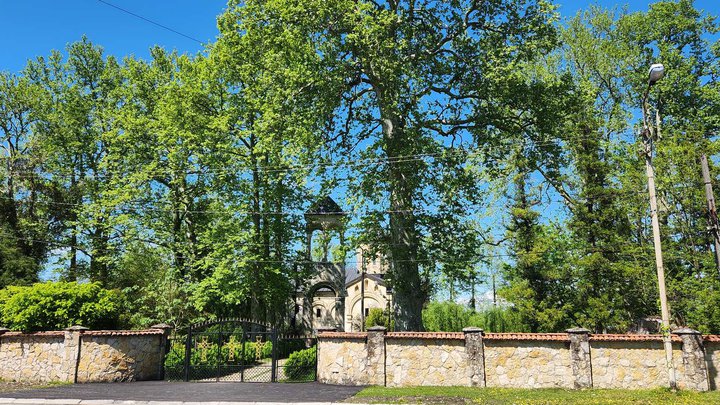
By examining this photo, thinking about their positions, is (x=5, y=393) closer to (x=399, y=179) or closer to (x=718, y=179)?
(x=399, y=179)

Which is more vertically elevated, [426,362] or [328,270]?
[328,270]

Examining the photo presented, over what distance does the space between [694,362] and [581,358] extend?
2923 mm

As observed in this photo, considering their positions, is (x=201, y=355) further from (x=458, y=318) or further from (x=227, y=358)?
(x=458, y=318)

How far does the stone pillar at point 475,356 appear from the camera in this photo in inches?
587

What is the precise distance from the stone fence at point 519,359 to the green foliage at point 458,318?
78.5 feet

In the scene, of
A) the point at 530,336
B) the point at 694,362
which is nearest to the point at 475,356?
the point at 530,336

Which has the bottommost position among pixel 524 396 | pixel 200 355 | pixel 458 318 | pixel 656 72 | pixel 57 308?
pixel 524 396

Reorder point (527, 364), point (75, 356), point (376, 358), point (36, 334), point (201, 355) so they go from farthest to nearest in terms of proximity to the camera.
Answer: point (201, 355)
point (36, 334)
point (75, 356)
point (376, 358)
point (527, 364)

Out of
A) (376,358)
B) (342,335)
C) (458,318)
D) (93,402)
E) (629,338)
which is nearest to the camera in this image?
(93,402)

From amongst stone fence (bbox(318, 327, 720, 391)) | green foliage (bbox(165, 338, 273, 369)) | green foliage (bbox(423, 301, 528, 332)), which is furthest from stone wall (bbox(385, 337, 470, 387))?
green foliage (bbox(423, 301, 528, 332))

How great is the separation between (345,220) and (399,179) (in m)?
3.40

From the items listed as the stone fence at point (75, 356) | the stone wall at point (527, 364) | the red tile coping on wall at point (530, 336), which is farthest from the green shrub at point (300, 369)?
the stone wall at point (527, 364)

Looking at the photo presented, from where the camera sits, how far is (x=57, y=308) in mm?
17562

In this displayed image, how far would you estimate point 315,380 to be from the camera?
55.3ft
